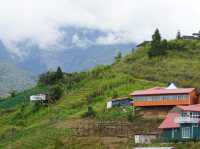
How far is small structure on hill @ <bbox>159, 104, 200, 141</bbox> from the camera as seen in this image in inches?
2926

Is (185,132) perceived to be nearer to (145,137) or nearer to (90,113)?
(145,137)

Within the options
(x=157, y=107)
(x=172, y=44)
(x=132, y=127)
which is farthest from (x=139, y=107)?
(x=172, y=44)

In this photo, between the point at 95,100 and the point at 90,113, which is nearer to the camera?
the point at 90,113

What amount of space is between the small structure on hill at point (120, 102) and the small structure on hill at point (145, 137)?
1520 centimetres

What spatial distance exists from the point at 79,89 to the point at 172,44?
2122 centimetres

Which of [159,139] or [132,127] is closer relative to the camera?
[159,139]

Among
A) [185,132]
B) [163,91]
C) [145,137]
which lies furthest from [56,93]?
[185,132]

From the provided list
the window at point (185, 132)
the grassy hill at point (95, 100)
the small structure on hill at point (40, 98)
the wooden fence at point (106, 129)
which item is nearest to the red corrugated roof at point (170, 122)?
the window at point (185, 132)

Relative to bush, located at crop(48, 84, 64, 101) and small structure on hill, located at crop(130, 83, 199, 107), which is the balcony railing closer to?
small structure on hill, located at crop(130, 83, 199, 107)

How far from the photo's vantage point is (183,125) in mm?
75250

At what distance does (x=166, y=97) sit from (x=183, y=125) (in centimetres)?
1262

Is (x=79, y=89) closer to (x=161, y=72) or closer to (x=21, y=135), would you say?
(x=161, y=72)

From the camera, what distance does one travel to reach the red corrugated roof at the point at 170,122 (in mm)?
76125

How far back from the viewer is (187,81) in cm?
10150
